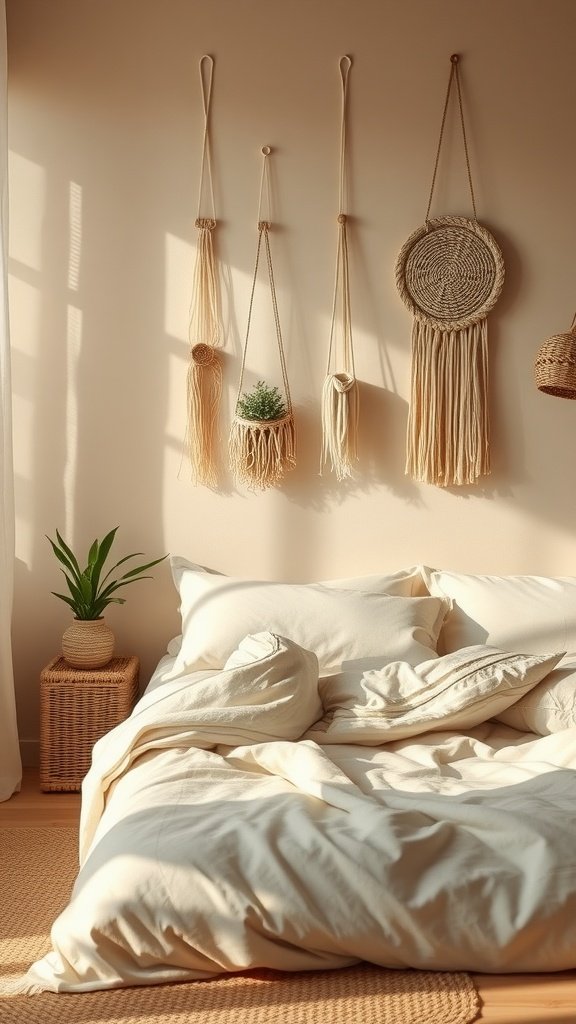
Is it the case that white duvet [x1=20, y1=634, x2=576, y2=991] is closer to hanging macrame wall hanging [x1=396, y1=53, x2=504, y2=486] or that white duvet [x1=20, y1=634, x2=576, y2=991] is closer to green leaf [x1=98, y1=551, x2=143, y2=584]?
green leaf [x1=98, y1=551, x2=143, y2=584]

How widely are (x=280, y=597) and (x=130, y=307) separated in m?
1.17

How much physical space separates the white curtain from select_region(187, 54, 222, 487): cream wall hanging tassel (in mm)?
618

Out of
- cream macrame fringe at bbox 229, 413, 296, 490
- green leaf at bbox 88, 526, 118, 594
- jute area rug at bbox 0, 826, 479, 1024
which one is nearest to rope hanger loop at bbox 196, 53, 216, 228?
cream macrame fringe at bbox 229, 413, 296, 490

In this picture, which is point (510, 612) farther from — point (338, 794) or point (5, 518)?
point (5, 518)

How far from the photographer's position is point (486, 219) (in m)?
3.39

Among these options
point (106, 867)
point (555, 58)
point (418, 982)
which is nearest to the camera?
point (418, 982)

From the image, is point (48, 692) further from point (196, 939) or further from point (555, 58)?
point (555, 58)

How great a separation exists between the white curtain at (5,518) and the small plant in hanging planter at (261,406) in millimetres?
788

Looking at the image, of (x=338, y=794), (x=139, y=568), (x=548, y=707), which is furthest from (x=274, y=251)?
(x=338, y=794)

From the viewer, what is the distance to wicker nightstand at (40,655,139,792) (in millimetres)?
3160

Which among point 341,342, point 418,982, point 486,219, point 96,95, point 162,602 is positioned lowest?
point 418,982

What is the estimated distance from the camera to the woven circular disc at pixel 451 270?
3.34 metres

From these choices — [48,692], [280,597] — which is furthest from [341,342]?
[48,692]

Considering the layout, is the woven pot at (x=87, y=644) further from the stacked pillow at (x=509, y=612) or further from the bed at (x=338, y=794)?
the stacked pillow at (x=509, y=612)
